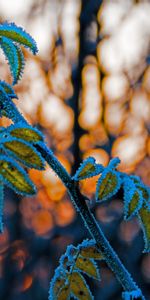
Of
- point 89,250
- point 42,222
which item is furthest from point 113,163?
point 42,222

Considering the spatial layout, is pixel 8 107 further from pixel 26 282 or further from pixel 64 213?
pixel 26 282

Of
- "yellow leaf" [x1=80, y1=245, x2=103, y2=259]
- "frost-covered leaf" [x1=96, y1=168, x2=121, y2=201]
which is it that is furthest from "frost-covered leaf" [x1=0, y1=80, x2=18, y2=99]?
"yellow leaf" [x1=80, y1=245, x2=103, y2=259]

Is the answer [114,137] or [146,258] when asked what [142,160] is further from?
[146,258]

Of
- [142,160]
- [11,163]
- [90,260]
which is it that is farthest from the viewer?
[142,160]

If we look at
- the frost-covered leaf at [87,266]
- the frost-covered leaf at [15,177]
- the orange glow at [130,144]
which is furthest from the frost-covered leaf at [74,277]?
the orange glow at [130,144]

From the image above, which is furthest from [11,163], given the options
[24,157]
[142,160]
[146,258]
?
[146,258]

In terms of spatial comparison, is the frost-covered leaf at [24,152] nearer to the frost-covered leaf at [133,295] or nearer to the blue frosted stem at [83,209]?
the blue frosted stem at [83,209]

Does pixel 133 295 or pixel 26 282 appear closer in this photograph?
pixel 133 295
